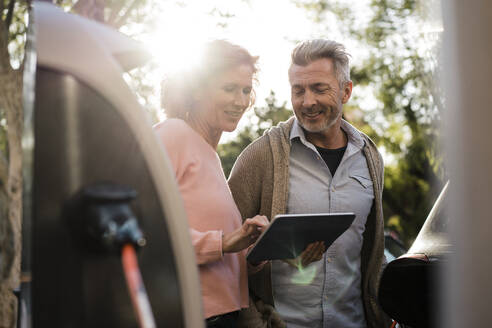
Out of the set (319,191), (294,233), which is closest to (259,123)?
(319,191)

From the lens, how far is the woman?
1.92m

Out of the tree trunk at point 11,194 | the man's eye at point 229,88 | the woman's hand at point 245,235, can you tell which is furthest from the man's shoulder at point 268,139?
the tree trunk at point 11,194

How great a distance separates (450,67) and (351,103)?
18.3 m

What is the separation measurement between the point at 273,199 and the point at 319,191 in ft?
0.79

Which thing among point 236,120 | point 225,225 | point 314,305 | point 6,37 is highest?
point 6,37

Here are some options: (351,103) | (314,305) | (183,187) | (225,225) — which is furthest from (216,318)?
(351,103)

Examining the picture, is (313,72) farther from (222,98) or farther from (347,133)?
(222,98)

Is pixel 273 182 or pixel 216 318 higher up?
pixel 273 182

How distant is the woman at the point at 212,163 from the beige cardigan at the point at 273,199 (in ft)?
1.21

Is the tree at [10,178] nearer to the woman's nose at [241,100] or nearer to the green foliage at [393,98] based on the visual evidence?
the woman's nose at [241,100]

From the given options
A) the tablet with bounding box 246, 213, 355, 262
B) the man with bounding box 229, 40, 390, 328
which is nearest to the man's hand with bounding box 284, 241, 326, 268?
the tablet with bounding box 246, 213, 355, 262

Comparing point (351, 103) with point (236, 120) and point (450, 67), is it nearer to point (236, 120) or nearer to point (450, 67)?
point (236, 120)

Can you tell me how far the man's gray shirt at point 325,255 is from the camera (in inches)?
103

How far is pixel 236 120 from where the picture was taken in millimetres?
2320
